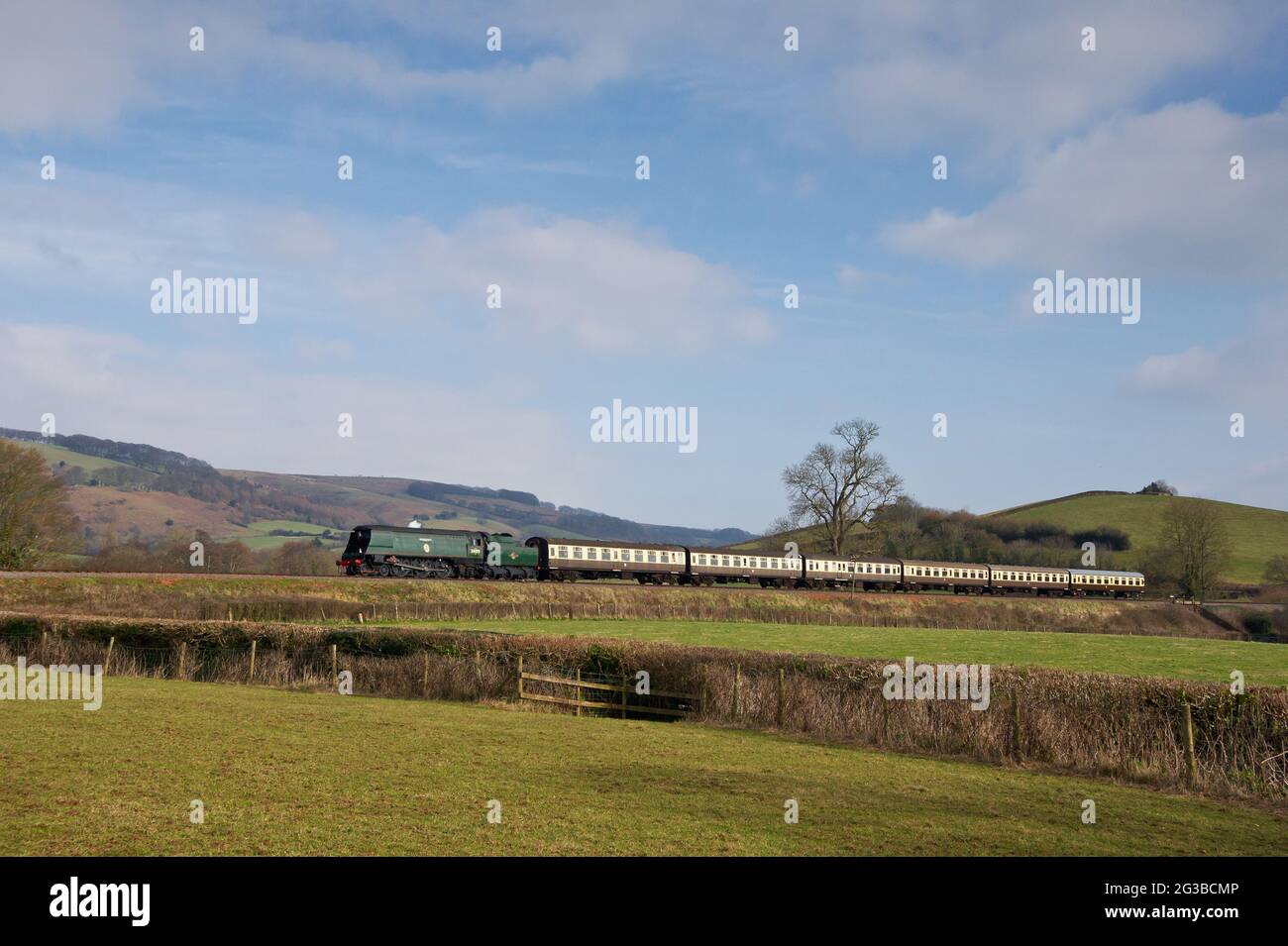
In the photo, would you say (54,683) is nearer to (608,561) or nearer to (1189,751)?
(1189,751)

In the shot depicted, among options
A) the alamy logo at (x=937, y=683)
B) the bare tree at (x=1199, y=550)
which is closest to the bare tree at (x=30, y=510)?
the alamy logo at (x=937, y=683)

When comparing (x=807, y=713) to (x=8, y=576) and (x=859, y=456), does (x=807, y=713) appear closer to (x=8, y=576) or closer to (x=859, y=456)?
(x=8, y=576)

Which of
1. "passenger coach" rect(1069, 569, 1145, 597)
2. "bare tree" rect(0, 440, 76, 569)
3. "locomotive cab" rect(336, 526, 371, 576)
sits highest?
"bare tree" rect(0, 440, 76, 569)

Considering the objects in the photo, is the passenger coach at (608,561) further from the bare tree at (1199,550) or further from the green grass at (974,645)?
the bare tree at (1199,550)

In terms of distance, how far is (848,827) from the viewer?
13836 mm

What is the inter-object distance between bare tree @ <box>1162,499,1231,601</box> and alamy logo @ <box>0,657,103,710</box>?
107317 mm

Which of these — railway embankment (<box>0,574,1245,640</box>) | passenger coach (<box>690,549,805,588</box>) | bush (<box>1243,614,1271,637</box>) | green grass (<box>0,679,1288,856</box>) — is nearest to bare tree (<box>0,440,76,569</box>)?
railway embankment (<box>0,574,1245,640</box>)

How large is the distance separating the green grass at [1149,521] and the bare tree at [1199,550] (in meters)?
12.8

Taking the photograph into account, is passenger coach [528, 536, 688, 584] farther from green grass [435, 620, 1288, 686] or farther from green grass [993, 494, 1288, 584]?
green grass [993, 494, 1288, 584]

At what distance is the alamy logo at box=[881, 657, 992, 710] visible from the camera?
2205cm

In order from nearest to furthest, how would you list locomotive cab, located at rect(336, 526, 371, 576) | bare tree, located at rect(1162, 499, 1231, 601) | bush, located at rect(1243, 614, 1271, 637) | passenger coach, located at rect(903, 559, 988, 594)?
1. locomotive cab, located at rect(336, 526, 371, 576)
2. bush, located at rect(1243, 614, 1271, 637)
3. passenger coach, located at rect(903, 559, 988, 594)
4. bare tree, located at rect(1162, 499, 1231, 601)

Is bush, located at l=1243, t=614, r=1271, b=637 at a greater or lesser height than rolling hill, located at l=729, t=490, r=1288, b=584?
lesser
